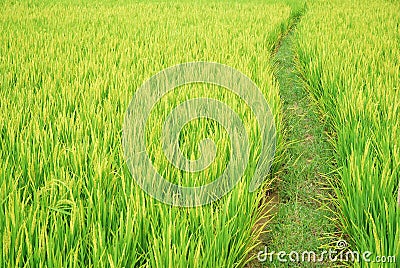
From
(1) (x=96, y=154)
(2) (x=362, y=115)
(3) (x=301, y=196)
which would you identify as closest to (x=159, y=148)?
(1) (x=96, y=154)

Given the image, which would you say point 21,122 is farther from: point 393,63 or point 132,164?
point 393,63

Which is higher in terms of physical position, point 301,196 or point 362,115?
point 362,115

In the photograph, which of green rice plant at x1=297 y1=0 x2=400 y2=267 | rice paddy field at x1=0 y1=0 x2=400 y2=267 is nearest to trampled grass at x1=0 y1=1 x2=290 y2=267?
rice paddy field at x1=0 y1=0 x2=400 y2=267

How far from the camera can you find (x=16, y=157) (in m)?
1.71

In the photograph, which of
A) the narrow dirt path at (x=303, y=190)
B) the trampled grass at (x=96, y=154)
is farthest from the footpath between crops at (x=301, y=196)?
the trampled grass at (x=96, y=154)

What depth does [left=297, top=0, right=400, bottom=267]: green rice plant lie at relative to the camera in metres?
1.46

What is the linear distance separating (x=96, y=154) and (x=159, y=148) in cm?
26

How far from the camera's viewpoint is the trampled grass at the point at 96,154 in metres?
1.17

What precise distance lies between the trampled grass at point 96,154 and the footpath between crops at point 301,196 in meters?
0.23

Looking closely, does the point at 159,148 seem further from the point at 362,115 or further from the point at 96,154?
the point at 362,115

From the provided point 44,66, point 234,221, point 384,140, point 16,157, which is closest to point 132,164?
point 234,221

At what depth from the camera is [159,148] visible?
1.63 meters

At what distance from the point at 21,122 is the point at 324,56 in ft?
8.89

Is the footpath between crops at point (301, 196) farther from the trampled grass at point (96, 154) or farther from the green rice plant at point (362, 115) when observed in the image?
the trampled grass at point (96, 154)
